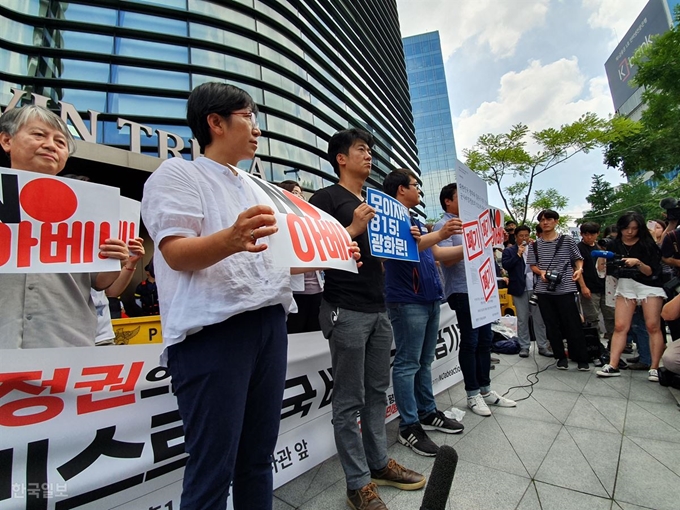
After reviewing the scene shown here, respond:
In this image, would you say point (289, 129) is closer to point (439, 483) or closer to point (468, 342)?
point (468, 342)

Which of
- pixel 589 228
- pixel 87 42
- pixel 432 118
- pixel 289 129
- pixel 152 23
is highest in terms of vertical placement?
pixel 432 118

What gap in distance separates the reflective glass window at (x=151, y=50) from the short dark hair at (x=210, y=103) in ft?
68.9

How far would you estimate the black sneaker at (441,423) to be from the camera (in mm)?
2490

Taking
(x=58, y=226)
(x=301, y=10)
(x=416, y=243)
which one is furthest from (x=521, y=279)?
(x=301, y=10)

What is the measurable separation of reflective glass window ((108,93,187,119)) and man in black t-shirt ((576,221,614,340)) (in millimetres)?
18567

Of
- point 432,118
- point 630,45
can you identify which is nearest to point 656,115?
point 432,118

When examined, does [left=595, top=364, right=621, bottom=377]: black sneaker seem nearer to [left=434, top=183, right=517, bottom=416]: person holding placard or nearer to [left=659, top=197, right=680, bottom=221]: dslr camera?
[left=434, top=183, right=517, bottom=416]: person holding placard

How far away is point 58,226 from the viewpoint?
4.04 feet

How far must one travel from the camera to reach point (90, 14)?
16141mm

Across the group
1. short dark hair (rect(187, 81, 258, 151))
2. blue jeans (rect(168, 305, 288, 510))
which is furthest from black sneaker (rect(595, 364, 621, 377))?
short dark hair (rect(187, 81, 258, 151))

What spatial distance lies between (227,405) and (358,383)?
897 mm

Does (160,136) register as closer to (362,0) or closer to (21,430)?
(21,430)

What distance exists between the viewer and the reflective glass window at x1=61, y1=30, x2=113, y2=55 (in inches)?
616

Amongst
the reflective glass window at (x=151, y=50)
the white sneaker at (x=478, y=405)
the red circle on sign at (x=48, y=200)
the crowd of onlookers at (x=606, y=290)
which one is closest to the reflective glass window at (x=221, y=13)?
the reflective glass window at (x=151, y=50)
